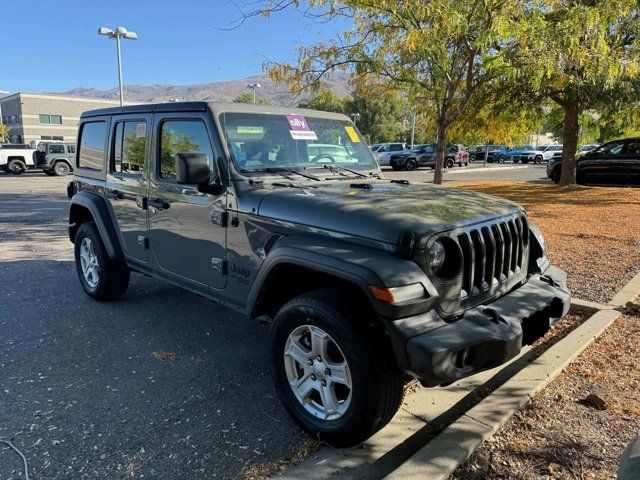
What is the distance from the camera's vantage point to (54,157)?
2444 cm

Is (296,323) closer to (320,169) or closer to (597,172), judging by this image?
(320,169)

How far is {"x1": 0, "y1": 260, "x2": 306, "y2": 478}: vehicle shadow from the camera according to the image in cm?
274

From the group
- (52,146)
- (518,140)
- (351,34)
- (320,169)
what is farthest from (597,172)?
(52,146)

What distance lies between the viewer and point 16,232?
30.1 feet

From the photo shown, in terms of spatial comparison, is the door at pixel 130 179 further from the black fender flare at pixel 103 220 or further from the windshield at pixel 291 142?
the windshield at pixel 291 142

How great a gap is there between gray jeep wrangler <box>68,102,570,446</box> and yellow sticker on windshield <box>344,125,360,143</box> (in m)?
0.01

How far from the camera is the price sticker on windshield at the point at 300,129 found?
13.2 feet

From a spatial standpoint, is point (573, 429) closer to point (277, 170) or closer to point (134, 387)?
point (277, 170)

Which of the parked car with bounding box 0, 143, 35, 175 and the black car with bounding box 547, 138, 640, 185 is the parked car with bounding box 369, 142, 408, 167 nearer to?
the black car with bounding box 547, 138, 640, 185

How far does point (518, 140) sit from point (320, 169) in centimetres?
1227

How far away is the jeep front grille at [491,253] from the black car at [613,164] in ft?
47.5

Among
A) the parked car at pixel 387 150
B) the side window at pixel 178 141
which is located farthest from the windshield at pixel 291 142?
the parked car at pixel 387 150

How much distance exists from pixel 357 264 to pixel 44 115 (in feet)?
228

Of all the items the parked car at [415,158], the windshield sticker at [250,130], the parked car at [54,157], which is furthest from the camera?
the parked car at [415,158]
